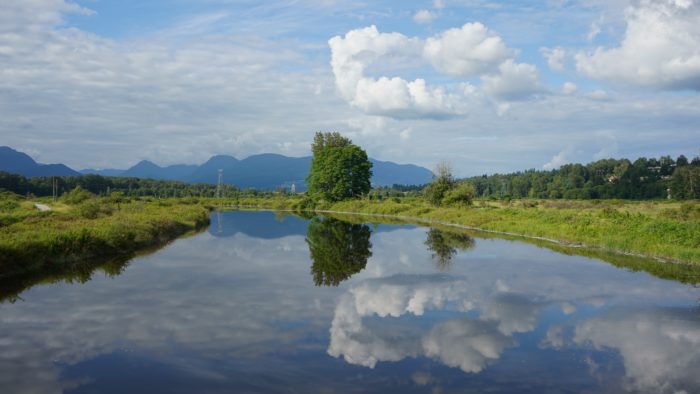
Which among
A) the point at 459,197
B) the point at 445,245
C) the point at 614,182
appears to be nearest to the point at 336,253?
the point at 445,245

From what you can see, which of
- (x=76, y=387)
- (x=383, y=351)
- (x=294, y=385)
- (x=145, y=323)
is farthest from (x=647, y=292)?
(x=76, y=387)

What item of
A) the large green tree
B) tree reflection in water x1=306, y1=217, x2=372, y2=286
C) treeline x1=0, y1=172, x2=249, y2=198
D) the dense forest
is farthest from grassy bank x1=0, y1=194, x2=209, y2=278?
treeline x1=0, y1=172, x2=249, y2=198

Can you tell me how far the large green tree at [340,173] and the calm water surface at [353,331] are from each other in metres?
59.1

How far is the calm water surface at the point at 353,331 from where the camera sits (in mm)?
9703

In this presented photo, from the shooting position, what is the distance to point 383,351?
11391 millimetres

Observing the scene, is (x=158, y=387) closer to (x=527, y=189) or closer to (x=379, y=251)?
(x=379, y=251)

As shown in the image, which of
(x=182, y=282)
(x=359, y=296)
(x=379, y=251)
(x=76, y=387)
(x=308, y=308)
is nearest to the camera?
(x=76, y=387)

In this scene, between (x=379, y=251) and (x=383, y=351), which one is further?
(x=379, y=251)

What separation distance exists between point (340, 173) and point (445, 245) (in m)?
50.9

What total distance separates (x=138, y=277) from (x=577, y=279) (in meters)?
17.5

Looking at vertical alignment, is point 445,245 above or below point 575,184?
below

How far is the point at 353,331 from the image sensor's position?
42.6ft

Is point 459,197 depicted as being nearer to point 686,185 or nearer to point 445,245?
point 445,245

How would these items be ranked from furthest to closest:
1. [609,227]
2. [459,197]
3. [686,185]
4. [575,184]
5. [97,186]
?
[97,186]
[575,184]
[686,185]
[459,197]
[609,227]
